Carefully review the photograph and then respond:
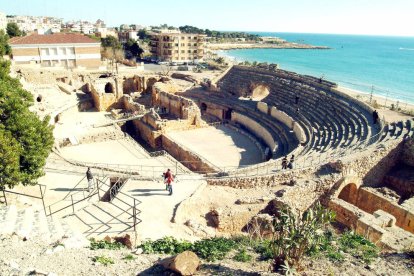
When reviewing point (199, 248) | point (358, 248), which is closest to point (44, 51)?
point (199, 248)

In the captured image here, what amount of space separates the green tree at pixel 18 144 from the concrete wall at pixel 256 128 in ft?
55.5

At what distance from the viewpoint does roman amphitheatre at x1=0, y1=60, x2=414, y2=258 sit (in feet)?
42.8

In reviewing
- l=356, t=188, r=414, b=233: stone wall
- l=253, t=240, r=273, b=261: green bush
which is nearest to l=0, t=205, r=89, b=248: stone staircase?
l=253, t=240, r=273, b=261: green bush

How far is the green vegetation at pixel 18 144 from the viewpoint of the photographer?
11.3 m

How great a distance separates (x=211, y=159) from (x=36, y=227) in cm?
1567

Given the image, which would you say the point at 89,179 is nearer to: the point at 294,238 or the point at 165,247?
the point at 165,247

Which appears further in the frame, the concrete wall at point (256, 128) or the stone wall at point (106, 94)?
the stone wall at point (106, 94)

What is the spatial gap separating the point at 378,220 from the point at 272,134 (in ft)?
47.5

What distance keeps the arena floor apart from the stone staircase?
13887 mm

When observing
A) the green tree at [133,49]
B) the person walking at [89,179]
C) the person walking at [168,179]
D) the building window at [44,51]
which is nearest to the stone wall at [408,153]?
the person walking at [168,179]

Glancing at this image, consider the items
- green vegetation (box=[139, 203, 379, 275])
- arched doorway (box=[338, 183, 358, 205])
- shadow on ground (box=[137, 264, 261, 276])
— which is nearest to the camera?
shadow on ground (box=[137, 264, 261, 276])

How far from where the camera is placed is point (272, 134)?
91.0 ft

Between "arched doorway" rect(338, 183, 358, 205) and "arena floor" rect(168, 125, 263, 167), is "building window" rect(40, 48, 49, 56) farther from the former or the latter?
"arched doorway" rect(338, 183, 358, 205)

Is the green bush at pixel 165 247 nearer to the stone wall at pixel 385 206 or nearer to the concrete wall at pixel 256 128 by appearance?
the stone wall at pixel 385 206
